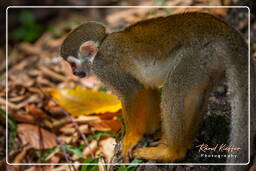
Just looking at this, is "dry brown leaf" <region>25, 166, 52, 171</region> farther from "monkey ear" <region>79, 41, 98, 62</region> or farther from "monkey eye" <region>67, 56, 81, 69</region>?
"monkey ear" <region>79, 41, 98, 62</region>

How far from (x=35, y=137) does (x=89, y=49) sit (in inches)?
61.3

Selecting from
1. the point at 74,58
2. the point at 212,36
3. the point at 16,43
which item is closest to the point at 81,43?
the point at 74,58

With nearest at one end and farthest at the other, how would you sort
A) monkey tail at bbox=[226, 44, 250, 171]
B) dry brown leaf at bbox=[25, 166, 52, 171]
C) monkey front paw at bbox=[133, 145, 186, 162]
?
1. monkey tail at bbox=[226, 44, 250, 171]
2. monkey front paw at bbox=[133, 145, 186, 162]
3. dry brown leaf at bbox=[25, 166, 52, 171]

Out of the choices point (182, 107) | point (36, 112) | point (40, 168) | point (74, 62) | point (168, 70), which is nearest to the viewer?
point (182, 107)

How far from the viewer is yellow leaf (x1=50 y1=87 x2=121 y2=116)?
4.93 meters

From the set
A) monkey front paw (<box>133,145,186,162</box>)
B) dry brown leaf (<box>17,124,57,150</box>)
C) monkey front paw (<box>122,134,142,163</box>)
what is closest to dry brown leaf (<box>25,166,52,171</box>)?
dry brown leaf (<box>17,124,57,150</box>)

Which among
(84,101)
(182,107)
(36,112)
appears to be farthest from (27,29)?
(182,107)

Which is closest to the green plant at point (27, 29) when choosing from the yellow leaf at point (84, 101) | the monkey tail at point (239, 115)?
the yellow leaf at point (84, 101)

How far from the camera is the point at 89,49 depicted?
4211mm

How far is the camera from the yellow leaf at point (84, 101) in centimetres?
493

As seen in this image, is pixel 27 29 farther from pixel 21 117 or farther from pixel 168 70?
pixel 168 70

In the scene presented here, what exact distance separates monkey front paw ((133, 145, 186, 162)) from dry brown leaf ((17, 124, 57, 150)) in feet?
4.13

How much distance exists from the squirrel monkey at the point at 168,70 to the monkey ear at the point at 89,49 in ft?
0.03

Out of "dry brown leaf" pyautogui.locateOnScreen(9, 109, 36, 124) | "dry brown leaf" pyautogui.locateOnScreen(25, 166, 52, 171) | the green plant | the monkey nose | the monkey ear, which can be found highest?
the green plant
